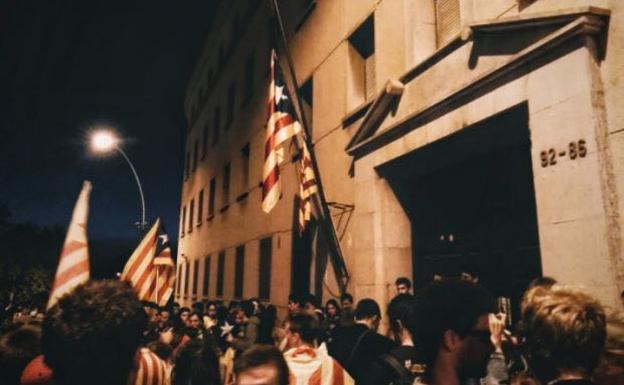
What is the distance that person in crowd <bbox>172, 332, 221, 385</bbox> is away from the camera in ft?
15.5

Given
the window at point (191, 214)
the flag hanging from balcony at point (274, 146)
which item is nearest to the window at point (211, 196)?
the window at point (191, 214)

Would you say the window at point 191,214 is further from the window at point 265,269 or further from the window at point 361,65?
the window at point 361,65

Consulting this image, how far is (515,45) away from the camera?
206 inches

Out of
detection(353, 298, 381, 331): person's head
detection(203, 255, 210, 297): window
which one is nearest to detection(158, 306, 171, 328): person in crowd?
detection(353, 298, 381, 331): person's head

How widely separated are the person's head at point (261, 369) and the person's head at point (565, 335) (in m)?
1.32

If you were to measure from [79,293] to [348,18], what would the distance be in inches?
357

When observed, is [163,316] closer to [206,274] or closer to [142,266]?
[142,266]

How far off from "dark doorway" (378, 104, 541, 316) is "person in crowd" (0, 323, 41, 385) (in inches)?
201

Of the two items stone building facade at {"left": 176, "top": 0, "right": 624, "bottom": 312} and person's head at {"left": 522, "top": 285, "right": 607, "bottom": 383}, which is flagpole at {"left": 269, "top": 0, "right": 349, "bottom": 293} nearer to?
stone building facade at {"left": 176, "top": 0, "right": 624, "bottom": 312}

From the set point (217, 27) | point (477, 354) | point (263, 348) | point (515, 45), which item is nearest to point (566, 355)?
point (477, 354)

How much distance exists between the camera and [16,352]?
287cm

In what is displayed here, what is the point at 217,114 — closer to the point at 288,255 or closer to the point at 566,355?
the point at 288,255

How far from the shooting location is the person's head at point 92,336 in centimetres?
189

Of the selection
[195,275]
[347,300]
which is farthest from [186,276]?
[347,300]
